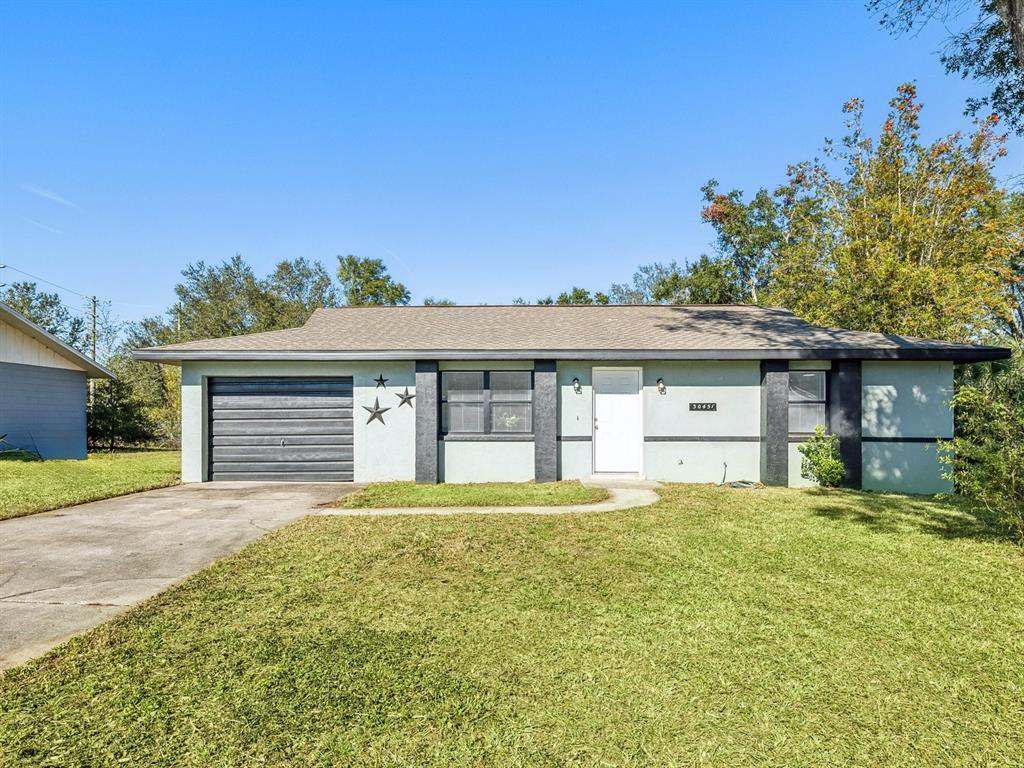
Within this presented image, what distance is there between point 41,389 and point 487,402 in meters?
14.1

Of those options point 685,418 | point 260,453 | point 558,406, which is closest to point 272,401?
point 260,453

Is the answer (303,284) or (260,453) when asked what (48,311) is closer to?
(303,284)

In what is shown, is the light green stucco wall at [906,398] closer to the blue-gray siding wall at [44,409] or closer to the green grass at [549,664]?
the green grass at [549,664]

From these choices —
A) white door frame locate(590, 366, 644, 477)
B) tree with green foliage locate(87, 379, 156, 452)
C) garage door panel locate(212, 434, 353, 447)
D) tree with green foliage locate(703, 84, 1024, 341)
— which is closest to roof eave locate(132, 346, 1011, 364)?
white door frame locate(590, 366, 644, 477)

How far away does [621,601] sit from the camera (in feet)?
12.4

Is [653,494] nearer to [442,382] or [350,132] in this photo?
[442,382]

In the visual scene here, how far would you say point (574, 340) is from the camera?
9641 millimetres

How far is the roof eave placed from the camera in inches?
335

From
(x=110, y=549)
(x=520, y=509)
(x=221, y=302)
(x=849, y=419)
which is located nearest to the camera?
(x=110, y=549)

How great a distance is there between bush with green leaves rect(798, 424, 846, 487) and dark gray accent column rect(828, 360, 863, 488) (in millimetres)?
136

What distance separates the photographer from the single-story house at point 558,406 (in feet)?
29.1

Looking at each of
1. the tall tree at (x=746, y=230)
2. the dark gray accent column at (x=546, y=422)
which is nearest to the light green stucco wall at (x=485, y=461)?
the dark gray accent column at (x=546, y=422)

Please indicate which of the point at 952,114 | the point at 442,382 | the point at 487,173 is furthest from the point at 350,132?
the point at 952,114

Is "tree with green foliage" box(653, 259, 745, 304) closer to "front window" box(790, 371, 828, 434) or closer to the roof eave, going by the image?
"front window" box(790, 371, 828, 434)
